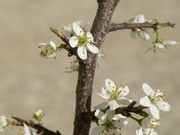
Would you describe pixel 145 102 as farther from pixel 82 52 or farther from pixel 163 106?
pixel 82 52

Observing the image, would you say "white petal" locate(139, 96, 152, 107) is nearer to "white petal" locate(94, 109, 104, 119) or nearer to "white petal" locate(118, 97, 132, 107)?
"white petal" locate(118, 97, 132, 107)

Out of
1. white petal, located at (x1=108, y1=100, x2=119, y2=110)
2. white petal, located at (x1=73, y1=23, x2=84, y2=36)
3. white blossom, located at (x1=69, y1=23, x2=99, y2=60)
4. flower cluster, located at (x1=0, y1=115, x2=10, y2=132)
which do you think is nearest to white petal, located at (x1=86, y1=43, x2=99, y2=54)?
white blossom, located at (x1=69, y1=23, x2=99, y2=60)

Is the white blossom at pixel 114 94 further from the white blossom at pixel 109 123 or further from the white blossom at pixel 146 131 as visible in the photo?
the white blossom at pixel 146 131

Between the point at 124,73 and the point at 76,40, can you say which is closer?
the point at 76,40

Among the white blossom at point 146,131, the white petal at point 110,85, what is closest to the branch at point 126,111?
the white blossom at point 146,131

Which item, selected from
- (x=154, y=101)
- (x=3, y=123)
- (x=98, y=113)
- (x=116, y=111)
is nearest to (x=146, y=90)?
(x=154, y=101)

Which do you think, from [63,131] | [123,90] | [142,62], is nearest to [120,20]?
[142,62]

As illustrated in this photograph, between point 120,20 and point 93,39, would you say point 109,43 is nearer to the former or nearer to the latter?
point 120,20
